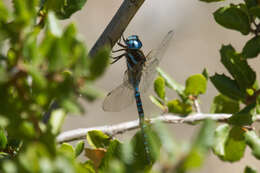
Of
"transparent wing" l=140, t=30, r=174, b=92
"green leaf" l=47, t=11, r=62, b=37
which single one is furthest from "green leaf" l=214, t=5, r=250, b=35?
"transparent wing" l=140, t=30, r=174, b=92

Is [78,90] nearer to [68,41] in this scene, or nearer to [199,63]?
[68,41]

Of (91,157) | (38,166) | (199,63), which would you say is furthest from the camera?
(199,63)

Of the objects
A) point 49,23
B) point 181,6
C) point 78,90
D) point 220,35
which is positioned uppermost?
point 181,6

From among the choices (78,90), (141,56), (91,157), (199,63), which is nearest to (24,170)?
(78,90)

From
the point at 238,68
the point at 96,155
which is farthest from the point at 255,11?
the point at 96,155

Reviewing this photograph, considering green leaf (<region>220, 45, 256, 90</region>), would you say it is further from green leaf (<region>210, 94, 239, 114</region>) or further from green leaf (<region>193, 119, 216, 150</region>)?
green leaf (<region>193, 119, 216, 150</region>)

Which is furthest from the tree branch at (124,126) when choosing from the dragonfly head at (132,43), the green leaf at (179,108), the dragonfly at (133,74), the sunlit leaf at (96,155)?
the dragonfly head at (132,43)

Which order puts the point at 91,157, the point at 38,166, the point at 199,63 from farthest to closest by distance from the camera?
1. the point at 199,63
2. the point at 91,157
3. the point at 38,166
